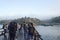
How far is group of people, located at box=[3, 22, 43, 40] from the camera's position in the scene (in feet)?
14.0

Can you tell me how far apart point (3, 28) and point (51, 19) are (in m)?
1.31

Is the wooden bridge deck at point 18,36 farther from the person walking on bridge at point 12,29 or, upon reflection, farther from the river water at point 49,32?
the river water at point 49,32

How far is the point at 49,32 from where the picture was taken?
437 centimetres

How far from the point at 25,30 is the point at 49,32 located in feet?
2.10

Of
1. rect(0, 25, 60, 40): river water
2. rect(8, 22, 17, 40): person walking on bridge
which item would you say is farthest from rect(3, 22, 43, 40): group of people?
rect(0, 25, 60, 40): river water

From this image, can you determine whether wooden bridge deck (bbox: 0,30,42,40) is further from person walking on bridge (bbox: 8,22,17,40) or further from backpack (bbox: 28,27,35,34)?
backpack (bbox: 28,27,35,34)

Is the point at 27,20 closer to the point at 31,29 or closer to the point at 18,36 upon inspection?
the point at 31,29

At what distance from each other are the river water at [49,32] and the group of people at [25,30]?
0.13 m

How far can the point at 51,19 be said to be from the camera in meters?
4.46

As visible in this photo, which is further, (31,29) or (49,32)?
(49,32)

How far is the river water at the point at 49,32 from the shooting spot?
4332 mm

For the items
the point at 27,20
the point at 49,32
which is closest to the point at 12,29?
the point at 27,20

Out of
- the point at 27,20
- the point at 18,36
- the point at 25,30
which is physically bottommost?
the point at 18,36

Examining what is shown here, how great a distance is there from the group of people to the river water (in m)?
0.13
